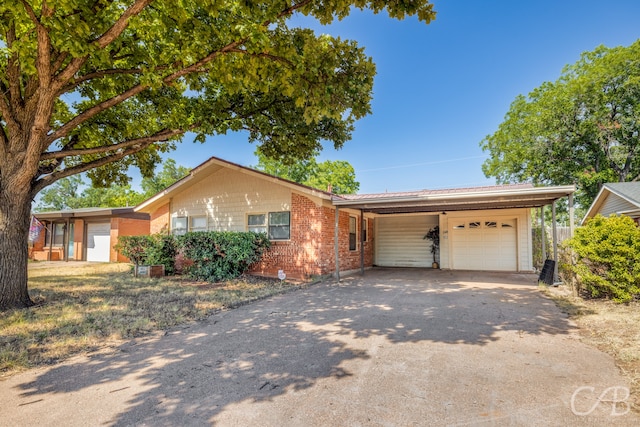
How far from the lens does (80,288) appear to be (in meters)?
8.50

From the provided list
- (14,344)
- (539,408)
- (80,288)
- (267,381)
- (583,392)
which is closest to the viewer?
(539,408)

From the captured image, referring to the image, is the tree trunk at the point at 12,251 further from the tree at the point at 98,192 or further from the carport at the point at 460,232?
the tree at the point at 98,192

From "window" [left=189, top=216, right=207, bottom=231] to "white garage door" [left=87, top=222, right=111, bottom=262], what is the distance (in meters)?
8.52

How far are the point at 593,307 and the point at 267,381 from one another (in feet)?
20.6

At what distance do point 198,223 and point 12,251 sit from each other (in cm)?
660

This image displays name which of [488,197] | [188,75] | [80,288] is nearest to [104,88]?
[188,75]

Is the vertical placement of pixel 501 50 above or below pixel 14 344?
above

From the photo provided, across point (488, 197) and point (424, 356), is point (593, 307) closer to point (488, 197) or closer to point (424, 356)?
point (488, 197)

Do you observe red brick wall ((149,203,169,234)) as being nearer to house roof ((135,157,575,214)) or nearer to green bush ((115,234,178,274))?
house roof ((135,157,575,214))

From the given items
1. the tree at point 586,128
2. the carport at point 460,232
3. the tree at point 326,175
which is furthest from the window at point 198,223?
the tree at point 326,175

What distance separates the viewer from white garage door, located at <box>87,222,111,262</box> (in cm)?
1804

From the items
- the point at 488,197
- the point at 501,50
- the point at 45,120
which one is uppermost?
the point at 501,50

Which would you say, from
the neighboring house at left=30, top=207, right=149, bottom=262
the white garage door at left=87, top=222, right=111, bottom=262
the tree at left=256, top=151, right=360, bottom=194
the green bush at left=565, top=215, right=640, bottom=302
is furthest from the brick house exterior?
the tree at left=256, top=151, right=360, bottom=194

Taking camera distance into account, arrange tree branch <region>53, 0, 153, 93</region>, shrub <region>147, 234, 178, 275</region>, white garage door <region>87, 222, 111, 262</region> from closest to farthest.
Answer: tree branch <region>53, 0, 153, 93</region>, shrub <region>147, 234, 178, 275</region>, white garage door <region>87, 222, 111, 262</region>
